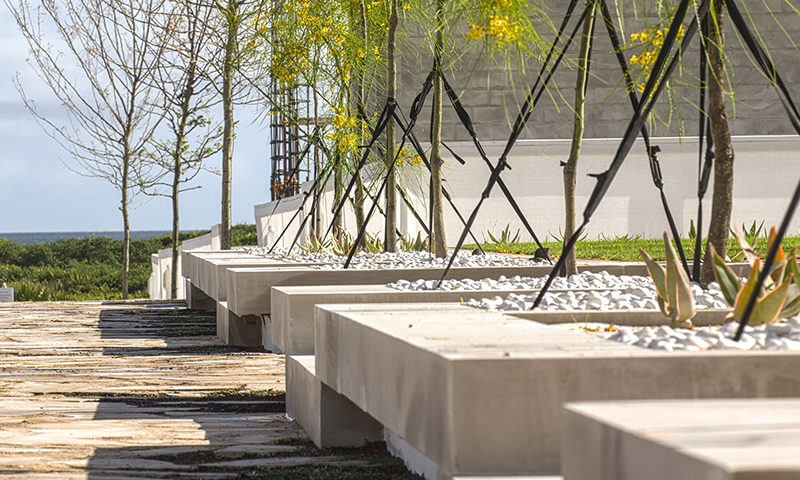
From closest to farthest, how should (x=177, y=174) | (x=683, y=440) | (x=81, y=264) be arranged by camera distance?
(x=683, y=440)
(x=177, y=174)
(x=81, y=264)

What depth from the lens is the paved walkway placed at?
136 inches

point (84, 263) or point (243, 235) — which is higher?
point (243, 235)

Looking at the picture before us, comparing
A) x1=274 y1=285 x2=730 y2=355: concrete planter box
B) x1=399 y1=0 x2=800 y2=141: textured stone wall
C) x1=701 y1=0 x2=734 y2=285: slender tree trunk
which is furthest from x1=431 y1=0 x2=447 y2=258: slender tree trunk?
x1=399 y1=0 x2=800 y2=141: textured stone wall

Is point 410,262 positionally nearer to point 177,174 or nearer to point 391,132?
point 391,132

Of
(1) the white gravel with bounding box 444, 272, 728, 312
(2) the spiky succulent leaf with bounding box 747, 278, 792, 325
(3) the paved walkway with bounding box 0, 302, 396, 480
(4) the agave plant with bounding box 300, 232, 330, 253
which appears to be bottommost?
(3) the paved walkway with bounding box 0, 302, 396, 480

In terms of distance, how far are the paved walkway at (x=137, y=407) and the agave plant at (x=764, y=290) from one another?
1642 mm

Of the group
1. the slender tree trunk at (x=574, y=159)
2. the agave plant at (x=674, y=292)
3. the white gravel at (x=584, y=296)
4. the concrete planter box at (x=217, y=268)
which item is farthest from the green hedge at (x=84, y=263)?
the agave plant at (x=674, y=292)

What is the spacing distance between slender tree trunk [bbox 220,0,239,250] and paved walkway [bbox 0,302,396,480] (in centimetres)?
381

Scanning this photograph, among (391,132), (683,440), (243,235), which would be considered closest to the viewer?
(683,440)

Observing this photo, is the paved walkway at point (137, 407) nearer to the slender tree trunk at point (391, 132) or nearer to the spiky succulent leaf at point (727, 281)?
the spiky succulent leaf at point (727, 281)

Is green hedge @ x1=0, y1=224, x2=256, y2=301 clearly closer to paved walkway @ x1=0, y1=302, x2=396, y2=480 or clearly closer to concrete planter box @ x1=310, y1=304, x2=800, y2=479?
paved walkway @ x1=0, y1=302, x2=396, y2=480

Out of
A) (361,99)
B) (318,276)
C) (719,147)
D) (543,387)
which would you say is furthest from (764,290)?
(361,99)

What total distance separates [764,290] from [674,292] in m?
0.31

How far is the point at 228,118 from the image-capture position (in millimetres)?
11562
